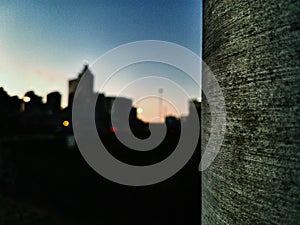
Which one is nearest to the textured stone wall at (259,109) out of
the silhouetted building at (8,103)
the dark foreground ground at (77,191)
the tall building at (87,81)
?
the dark foreground ground at (77,191)

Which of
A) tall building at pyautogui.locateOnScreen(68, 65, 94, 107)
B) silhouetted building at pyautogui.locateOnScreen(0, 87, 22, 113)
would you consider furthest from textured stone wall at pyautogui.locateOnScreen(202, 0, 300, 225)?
tall building at pyautogui.locateOnScreen(68, 65, 94, 107)

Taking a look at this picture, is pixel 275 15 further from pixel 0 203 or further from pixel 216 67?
pixel 0 203

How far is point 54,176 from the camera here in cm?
1293

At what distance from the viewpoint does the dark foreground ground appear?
9.47m

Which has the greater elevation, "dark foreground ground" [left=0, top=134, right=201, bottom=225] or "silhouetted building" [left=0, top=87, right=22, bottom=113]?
"silhouetted building" [left=0, top=87, right=22, bottom=113]

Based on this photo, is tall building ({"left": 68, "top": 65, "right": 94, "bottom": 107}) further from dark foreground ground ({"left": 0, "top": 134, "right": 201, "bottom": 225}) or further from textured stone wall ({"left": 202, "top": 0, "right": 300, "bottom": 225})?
textured stone wall ({"left": 202, "top": 0, "right": 300, "bottom": 225})

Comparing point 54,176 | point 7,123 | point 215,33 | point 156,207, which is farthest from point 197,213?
point 7,123

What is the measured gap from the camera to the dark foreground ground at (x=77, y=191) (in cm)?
947

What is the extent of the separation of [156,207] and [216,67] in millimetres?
7878

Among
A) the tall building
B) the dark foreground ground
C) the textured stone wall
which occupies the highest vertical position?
the tall building

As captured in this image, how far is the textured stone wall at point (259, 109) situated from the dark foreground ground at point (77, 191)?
21.3ft

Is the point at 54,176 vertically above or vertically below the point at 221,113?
below

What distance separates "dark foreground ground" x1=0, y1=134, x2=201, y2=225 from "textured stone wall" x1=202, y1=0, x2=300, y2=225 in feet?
21.3

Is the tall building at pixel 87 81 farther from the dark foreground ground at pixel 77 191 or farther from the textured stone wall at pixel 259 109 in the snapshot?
Result: the textured stone wall at pixel 259 109
